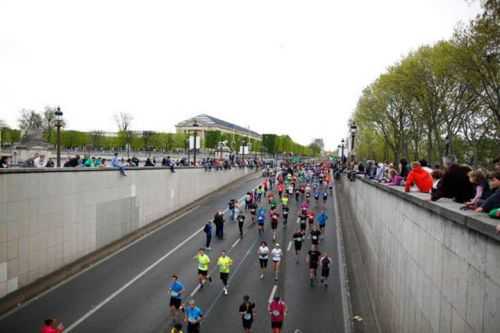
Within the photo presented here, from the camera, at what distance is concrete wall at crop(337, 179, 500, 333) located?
4738 mm

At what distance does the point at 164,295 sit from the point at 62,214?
6.49m

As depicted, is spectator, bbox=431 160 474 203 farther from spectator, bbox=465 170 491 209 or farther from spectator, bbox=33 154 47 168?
spectator, bbox=33 154 47 168

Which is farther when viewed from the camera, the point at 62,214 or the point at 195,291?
the point at 62,214

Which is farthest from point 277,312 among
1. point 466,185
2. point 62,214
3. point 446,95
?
point 446,95

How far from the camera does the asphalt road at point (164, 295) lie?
44.9ft

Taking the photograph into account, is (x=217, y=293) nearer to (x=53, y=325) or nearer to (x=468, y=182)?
(x=53, y=325)

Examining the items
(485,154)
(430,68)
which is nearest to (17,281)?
(430,68)

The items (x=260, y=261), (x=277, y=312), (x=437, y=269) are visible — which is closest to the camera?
(x=437, y=269)

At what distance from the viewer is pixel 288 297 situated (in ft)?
53.6

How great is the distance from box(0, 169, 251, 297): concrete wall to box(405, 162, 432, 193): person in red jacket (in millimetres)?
13560

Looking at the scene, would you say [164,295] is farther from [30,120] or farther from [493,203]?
[30,120]

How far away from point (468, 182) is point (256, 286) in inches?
465

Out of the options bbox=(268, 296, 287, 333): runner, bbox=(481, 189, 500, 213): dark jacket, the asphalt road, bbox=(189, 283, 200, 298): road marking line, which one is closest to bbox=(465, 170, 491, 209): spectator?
bbox=(481, 189, 500, 213): dark jacket

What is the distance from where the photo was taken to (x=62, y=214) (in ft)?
62.4
